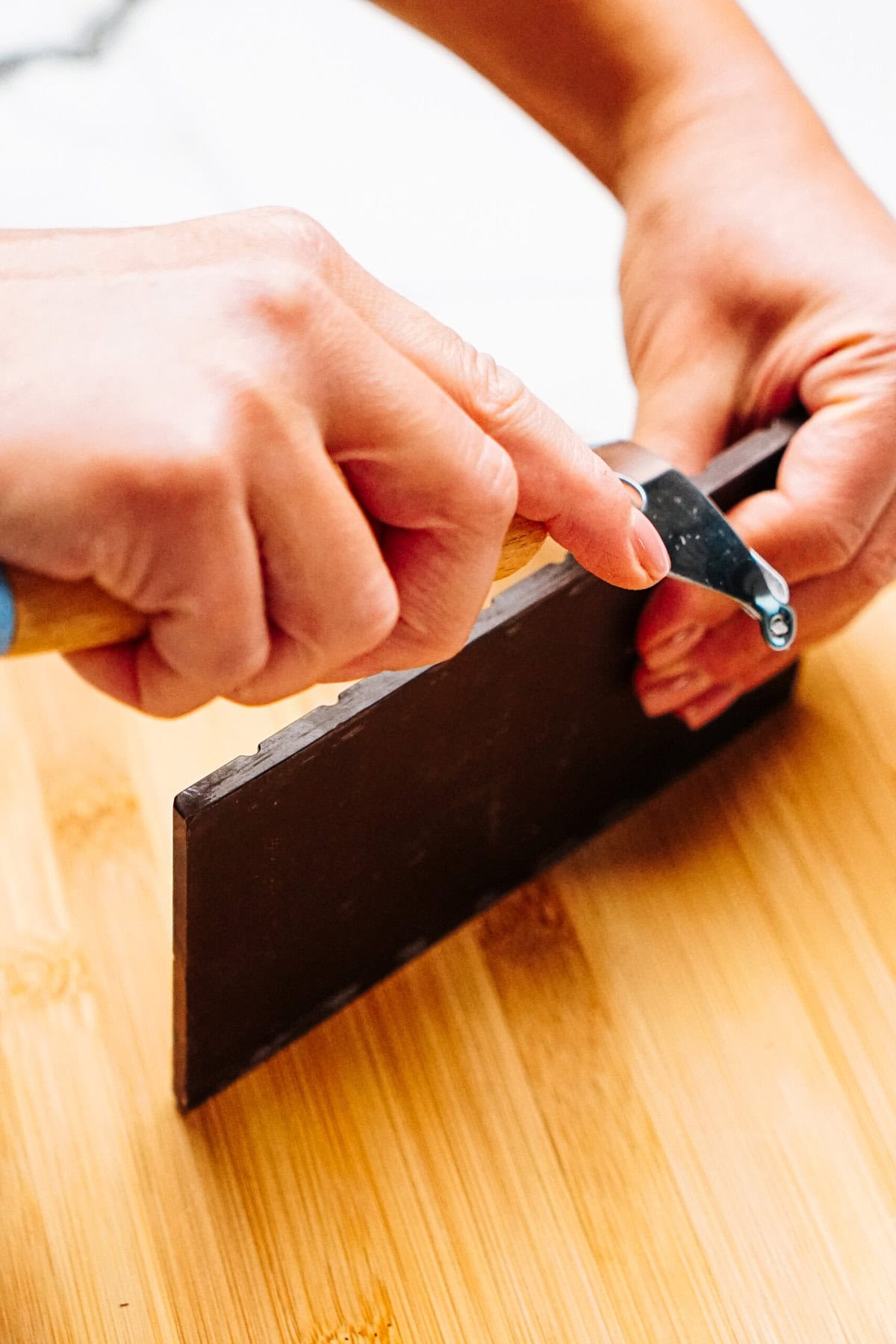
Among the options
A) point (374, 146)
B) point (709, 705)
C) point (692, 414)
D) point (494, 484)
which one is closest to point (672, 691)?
point (709, 705)

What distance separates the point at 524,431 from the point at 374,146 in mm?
593

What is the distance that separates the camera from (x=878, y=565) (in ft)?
1.94

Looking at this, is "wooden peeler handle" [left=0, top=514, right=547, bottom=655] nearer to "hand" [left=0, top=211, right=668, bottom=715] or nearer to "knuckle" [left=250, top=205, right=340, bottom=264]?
"hand" [left=0, top=211, right=668, bottom=715]

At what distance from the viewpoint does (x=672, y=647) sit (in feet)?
1.81

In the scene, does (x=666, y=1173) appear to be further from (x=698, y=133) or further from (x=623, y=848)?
(x=698, y=133)

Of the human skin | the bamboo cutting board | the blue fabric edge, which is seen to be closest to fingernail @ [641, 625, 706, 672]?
the human skin

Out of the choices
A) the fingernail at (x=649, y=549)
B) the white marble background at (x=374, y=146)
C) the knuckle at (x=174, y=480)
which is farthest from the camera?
the white marble background at (x=374, y=146)

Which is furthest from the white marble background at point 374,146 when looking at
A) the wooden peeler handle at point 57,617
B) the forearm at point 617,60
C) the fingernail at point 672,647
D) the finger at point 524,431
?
the wooden peeler handle at point 57,617

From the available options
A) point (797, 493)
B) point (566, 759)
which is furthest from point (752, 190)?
point (566, 759)

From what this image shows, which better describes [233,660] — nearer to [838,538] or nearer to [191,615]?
[191,615]

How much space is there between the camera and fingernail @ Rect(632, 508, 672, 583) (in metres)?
0.43

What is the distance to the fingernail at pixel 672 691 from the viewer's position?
22.7 inches

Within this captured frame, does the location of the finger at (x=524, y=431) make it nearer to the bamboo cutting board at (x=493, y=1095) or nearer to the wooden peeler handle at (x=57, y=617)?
the wooden peeler handle at (x=57, y=617)

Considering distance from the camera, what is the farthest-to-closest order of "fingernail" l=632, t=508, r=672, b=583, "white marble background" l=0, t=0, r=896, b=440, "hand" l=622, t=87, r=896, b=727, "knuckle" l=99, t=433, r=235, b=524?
"white marble background" l=0, t=0, r=896, b=440, "hand" l=622, t=87, r=896, b=727, "fingernail" l=632, t=508, r=672, b=583, "knuckle" l=99, t=433, r=235, b=524
